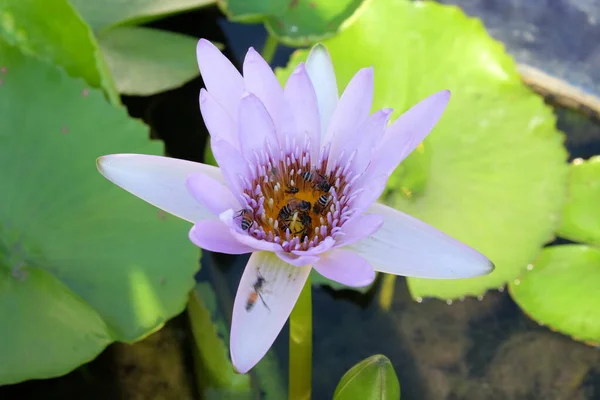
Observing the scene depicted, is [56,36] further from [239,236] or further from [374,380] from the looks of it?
[374,380]

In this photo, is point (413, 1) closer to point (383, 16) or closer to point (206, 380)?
point (383, 16)

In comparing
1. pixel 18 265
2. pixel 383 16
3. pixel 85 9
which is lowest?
pixel 18 265

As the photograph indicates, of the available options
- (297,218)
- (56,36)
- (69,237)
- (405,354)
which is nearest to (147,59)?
(56,36)

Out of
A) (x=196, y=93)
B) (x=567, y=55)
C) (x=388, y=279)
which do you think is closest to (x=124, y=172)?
(x=388, y=279)

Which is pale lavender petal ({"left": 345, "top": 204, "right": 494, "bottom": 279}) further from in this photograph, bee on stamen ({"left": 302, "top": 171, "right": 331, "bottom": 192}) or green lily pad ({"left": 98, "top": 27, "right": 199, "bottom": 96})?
green lily pad ({"left": 98, "top": 27, "right": 199, "bottom": 96})

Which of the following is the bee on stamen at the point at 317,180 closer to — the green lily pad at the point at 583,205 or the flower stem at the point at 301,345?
the flower stem at the point at 301,345

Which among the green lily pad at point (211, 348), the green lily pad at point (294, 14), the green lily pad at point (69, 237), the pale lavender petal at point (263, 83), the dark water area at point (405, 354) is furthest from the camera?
the green lily pad at point (294, 14)

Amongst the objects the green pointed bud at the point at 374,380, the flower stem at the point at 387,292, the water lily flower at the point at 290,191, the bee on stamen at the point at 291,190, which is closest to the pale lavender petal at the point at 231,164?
the water lily flower at the point at 290,191
